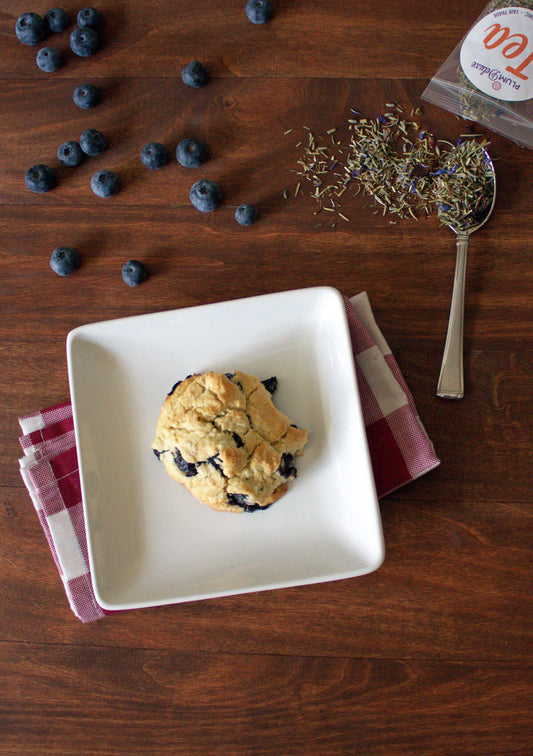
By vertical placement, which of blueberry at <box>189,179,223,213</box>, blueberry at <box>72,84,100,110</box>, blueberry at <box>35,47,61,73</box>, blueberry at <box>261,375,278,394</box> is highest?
blueberry at <box>35,47,61,73</box>

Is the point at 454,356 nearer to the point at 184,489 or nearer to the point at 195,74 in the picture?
the point at 184,489

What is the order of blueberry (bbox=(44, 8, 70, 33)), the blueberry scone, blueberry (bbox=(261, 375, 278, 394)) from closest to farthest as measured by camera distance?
the blueberry scone → blueberry (bbox=(261, 375, 278, 394)) → blueberry (bbox=(44, 8, 70, 33))

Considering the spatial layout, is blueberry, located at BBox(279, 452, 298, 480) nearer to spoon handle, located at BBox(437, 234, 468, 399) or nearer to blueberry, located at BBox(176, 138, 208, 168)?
spoon handle, located at BBox(437, 234, 468, 399)

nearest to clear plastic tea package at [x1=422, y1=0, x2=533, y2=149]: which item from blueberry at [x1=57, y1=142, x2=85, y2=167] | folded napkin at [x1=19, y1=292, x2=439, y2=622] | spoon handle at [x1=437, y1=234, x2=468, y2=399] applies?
spoon handle at [x1=437, y1=234, x2=468, y2=399]

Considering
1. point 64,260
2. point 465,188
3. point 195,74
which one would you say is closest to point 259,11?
point 195,74

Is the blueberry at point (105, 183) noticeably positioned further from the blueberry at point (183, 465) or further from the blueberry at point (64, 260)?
the blueberry at point (183, 465)

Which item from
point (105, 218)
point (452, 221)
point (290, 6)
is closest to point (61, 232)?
point (105, 218)

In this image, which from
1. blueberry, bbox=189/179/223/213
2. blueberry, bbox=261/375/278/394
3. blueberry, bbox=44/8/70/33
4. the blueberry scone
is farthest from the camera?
blueberry, bbox=44/8/70/33
